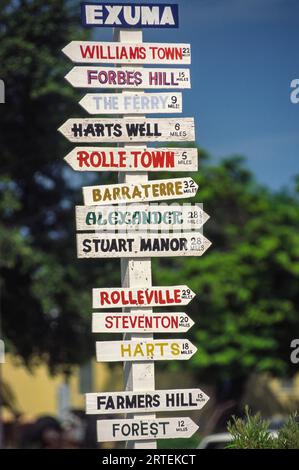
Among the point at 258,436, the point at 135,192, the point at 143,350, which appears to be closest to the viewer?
the point at 258,436

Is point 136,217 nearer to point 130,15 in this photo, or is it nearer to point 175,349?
point 175,349

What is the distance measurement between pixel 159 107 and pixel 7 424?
22167 mm

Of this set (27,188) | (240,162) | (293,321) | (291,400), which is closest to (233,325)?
(293,321)

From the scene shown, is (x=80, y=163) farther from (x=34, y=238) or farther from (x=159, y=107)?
(x=34, y=238)

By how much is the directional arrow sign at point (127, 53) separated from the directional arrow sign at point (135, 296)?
1.83 m

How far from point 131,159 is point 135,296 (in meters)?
1.09

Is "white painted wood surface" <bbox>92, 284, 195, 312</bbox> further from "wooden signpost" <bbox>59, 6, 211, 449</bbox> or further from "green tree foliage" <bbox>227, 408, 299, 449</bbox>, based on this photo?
"green tree foliage" <bbox>227, 408, 299, 449</bbox>

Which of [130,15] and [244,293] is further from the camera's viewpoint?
[244,293]

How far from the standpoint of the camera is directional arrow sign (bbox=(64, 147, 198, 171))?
26.0 feet

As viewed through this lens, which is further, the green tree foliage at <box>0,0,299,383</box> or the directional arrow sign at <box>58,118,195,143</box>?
the green tree foliage at <box>0,0,299,383</box>

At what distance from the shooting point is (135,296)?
7852mm

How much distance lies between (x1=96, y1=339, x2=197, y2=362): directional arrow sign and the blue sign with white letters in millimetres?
2525

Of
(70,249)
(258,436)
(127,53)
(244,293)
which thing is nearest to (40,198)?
(70,249)

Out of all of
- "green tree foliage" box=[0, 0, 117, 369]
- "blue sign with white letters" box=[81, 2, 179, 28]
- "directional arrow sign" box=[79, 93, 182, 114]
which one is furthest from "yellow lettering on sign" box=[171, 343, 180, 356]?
"green tree foliage" box=[0, 0, 117, 369]
